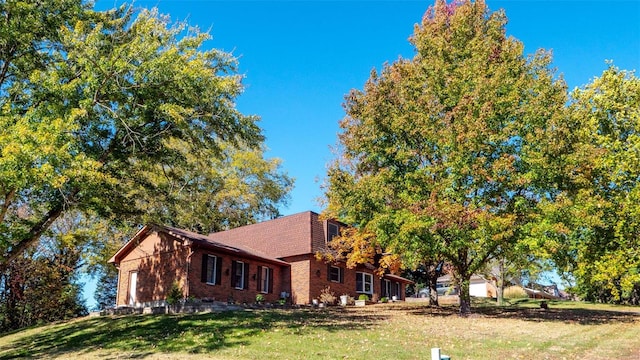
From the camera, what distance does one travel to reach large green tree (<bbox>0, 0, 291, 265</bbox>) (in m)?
15.0

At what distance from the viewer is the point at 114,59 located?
1672 cm

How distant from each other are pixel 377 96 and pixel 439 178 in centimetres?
500

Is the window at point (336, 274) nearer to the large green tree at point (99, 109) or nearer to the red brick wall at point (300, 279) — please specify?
the red brick wall at point (300, 279)

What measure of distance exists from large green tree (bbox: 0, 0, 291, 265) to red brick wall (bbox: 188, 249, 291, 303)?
18.5 feet

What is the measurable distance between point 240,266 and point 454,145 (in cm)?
1516

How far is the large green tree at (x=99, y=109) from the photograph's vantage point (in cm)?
1503

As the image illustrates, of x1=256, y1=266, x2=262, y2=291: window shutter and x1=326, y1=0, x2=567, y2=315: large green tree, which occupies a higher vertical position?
x1=326, y1=0, x2=567, y2=315: large green tree

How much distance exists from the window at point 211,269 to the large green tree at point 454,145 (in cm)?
798

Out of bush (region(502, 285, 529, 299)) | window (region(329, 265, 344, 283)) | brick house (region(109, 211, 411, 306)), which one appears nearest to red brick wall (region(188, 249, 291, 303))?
brick house (region(109, 211, 411, 306))

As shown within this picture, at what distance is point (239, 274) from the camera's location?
29109 mm

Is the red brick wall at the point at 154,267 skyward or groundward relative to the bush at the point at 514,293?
skyward

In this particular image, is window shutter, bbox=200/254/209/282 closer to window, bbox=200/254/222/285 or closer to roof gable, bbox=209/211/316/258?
window, bbox=200/254/222/285

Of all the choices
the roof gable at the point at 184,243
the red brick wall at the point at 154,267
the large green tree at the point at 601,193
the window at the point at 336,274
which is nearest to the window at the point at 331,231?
the window at the point at 336,274

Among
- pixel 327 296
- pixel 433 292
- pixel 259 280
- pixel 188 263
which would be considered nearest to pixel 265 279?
pixel 259 280
